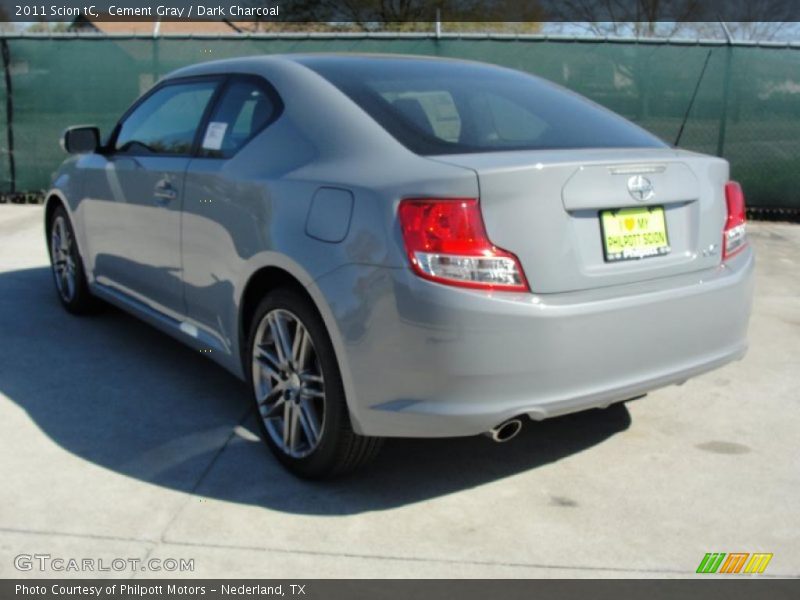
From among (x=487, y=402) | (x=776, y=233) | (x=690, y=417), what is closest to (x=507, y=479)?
(x=487, y=402)

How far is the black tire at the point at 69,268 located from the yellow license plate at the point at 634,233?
3.55 meters

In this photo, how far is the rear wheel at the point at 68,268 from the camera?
5.63 m

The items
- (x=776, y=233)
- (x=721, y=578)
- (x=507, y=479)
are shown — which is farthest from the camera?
(x=776, y=233)

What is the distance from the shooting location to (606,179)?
308cm

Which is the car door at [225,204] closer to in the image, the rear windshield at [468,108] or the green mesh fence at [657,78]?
the rear windshield at [468,108]

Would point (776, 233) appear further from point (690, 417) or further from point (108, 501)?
point (108, 501)

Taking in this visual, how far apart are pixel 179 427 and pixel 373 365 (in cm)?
137

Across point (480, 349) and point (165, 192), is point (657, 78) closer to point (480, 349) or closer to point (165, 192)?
point (165, 192)

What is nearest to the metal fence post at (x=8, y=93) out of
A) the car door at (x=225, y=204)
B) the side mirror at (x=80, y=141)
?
the side mirror at (x=80, y=141)

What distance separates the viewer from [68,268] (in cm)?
578

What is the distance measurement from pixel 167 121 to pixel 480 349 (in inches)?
96.8

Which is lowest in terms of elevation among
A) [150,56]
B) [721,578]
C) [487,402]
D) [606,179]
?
[721,578]

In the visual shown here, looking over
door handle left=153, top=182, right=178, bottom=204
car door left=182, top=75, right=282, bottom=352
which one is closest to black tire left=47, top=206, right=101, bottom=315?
door handle left=153, top=182, right=178, bottom=204

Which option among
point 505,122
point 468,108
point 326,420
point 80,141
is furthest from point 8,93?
point 326,420
